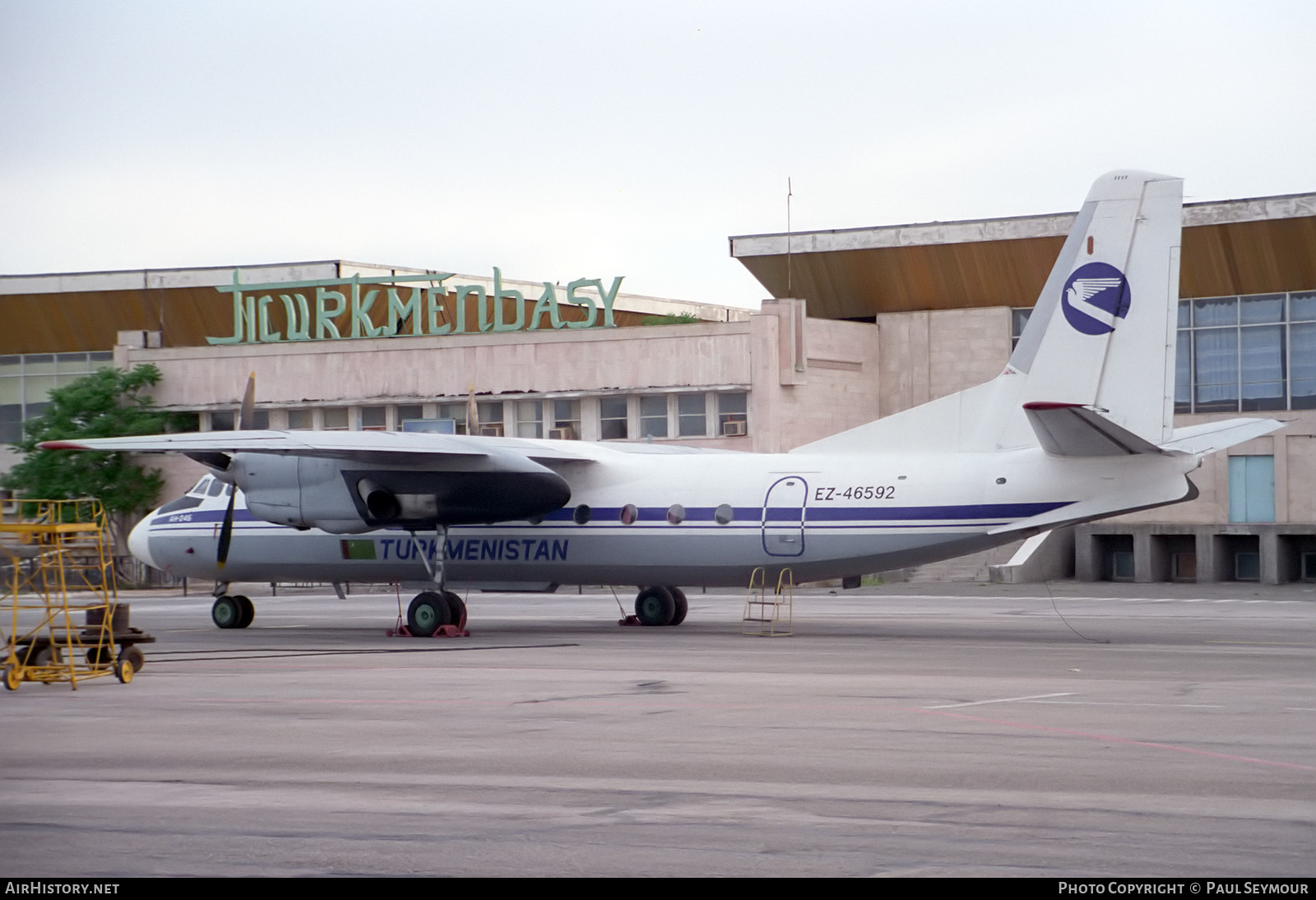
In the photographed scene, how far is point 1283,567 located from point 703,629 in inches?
1189

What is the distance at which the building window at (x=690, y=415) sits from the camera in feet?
179

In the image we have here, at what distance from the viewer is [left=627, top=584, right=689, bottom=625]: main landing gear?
28656 millimetres

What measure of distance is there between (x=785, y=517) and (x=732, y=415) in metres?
29.1

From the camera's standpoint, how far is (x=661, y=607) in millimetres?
28656

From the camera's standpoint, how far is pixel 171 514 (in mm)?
30703

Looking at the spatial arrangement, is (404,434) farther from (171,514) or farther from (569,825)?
(569,825)

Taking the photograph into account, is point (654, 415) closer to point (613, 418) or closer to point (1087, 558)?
point (613, 418)

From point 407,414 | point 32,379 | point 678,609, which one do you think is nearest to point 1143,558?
point 678,609

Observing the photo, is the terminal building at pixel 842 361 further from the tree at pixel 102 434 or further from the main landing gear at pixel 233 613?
the main landing gear at pixel 233 613

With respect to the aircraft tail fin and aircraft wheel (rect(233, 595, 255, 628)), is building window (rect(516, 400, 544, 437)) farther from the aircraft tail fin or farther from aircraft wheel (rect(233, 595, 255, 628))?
the aircraft tail fin

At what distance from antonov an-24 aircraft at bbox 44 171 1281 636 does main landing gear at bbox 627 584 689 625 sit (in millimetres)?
48

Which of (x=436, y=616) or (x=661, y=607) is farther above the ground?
(x=436, y=616)

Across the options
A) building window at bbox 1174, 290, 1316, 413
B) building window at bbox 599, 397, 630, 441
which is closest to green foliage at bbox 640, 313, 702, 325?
building window at bbox 599, 397, 630, 441

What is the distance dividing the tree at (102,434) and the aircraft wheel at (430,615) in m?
37.4
